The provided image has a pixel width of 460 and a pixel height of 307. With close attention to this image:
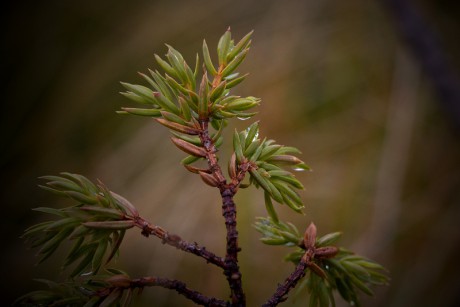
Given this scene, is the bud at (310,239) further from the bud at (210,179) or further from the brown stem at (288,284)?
the bud at (210,179)

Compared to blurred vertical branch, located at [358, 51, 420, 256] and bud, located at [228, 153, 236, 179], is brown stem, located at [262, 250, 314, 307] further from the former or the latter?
blurred vertical branch, located at [358, 51, 420, 256]

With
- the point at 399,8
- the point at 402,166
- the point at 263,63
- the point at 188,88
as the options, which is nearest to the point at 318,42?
the point at 263,63

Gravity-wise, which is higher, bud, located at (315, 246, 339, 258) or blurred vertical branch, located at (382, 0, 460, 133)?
blurred vertical branch, located at (382, 0, 460, 133)

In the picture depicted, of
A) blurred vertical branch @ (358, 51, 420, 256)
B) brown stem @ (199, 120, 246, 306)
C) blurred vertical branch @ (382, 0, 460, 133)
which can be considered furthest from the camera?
blurred vertical branch @ (358, 51, 420, 256)

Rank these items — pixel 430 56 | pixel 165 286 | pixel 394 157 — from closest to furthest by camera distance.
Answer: pixel 165 286
pixel 430 56
pixel 394 157

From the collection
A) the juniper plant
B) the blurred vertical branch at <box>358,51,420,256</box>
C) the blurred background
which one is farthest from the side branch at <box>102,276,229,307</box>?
the blurred vertical branch at <box>358,51,420,256</box>

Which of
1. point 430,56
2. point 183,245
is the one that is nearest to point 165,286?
point 183,245

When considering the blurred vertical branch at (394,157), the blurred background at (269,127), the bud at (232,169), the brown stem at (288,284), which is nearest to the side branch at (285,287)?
the brown stem at (288,284)

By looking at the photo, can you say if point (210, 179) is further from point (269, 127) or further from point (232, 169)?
point (269, 127)
